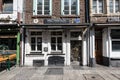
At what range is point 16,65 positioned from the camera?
18453 mm

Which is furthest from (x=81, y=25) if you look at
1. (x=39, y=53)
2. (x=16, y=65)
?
(x=16, y=65)

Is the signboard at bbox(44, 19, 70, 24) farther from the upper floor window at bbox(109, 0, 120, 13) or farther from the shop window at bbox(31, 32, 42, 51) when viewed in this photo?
the upper floor window at bbox(109, 0, 120, 13)

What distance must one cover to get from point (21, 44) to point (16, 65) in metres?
1.83

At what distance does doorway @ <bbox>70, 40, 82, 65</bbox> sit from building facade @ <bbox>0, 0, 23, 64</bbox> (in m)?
4.79

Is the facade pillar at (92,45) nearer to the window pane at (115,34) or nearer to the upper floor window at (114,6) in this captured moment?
the window pane at (115,34)

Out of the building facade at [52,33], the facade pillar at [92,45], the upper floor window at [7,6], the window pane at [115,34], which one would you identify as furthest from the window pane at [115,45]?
the upper floor window at [7,6]

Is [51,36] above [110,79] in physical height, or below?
above

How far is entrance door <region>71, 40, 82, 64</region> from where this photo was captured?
1958 centimetres

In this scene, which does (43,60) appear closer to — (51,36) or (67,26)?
(51,36)

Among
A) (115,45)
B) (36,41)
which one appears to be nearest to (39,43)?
(36,41)

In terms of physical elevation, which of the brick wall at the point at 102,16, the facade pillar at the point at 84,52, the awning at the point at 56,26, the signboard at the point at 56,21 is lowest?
the facade pillar at the point at 84,52

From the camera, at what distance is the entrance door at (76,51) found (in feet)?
64.2

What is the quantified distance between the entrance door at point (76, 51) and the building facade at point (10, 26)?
4.79 m

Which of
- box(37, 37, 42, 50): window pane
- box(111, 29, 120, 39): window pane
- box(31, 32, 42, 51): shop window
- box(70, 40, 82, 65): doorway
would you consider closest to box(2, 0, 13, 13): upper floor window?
box(31, 32, 42, 51): shop window
